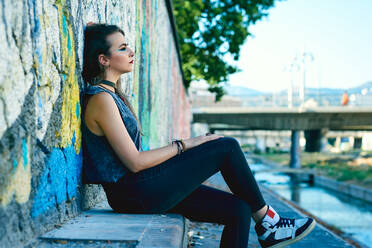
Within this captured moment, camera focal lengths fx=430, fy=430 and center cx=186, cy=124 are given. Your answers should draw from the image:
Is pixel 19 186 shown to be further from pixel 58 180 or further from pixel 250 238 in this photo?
pixel 250 238

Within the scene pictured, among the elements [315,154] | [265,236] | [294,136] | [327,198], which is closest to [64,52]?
[265,236]

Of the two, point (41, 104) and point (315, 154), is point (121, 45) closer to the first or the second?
point (41, 104)

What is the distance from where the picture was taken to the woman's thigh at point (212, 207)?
2721 millimetres

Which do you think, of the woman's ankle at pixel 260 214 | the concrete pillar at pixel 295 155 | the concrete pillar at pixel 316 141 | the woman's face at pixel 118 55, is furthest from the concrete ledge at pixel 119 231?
the concrete pillar at pixel 316 141

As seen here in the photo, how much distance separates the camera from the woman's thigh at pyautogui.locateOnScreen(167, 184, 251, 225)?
272 cm

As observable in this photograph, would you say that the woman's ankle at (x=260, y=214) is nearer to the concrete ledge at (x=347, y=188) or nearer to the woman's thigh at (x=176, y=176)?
the woman's thigh at (x=176, y=176)

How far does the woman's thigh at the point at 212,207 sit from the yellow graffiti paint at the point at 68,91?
792 millimetres

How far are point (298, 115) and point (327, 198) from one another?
16.1 m

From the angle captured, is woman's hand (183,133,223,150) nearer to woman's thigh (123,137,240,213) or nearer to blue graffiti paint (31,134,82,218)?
woman's thigh (123,137,240,213)

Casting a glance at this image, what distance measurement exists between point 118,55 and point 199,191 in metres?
1.06

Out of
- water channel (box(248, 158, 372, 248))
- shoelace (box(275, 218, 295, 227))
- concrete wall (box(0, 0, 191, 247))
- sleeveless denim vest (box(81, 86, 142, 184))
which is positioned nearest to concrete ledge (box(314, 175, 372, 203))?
water channel (box(248, 158, 372, 248))

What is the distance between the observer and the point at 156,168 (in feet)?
8.67

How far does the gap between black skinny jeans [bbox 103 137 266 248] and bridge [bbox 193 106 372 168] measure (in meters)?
28.2

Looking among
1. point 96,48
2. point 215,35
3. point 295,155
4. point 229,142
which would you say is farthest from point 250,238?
point 295,155
